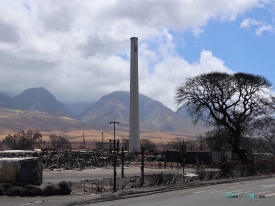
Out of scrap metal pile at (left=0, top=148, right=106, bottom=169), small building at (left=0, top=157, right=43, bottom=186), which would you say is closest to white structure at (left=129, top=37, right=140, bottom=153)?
scrap metal pile at (left=0, top=148, right=106, bottom=169)

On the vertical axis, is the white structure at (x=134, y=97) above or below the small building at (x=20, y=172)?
above

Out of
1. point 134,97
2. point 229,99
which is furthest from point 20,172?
point 134,97

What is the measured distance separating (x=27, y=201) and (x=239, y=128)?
38.4 meters

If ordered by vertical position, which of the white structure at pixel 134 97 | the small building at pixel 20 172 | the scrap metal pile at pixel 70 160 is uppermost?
the white structure at pixel 134 97

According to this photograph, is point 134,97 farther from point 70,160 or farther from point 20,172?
point 20,172

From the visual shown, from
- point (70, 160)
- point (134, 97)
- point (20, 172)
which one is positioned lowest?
point (20, 172)

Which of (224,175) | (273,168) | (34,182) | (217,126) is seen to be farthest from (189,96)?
(34,182)

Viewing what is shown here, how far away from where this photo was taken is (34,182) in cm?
2547

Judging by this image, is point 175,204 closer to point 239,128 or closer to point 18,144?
point 239,128

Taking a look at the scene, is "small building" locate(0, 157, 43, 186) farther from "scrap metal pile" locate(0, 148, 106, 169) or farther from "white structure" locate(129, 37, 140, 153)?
"white structure" locate(129, 37, 140, 153)

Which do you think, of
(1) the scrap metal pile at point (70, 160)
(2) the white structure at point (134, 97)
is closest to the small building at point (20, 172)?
(1) the scrap metal pile at point (70, 160)

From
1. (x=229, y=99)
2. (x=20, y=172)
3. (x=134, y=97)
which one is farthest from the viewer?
(x=134, y=97)

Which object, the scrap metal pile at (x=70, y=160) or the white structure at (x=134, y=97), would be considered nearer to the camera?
the scrap metal pile at (x=70, y=160)

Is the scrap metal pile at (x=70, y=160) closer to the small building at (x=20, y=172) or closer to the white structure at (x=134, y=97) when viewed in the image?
the white structure at (x=134, y=97)
